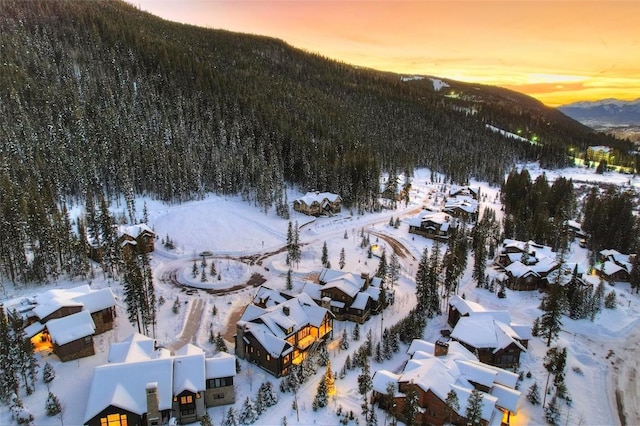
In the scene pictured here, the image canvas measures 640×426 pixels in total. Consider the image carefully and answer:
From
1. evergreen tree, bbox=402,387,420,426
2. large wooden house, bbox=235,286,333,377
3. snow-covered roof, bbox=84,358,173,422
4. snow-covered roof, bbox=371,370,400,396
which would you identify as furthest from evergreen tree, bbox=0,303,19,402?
evergreen tree, bbox=402,387,420,426

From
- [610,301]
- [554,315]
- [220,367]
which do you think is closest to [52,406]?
[220,367]

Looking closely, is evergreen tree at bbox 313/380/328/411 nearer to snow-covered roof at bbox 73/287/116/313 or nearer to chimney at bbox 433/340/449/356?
chimney at bbox 433/340/449/356

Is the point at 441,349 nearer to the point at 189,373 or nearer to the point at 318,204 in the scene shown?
the point at 189,373

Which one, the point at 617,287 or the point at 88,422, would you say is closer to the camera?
the point at 88,422

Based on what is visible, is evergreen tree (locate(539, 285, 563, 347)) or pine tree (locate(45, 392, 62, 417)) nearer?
pine tree (locate(45, 392, 62, 417))

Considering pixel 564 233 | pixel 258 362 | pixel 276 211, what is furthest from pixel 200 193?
pixel 564 233

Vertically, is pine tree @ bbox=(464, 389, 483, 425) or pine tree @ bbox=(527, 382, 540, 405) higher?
pine tree @ bbox=(464, 389, 483, 425)

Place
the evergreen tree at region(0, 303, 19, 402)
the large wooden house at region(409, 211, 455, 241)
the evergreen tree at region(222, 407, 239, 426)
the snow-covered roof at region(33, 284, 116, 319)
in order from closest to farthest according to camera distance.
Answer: the evergreen tree at region(222, 407, 239, 426)
the evergreen tree at region(0, 303, 19, 402)
the snow-covered roof at region(33, 284, 116, 319)
the large wooden house at region(409, 211, 455, 241)

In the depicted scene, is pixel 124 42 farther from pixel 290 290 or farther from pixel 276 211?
pixel 290 290
